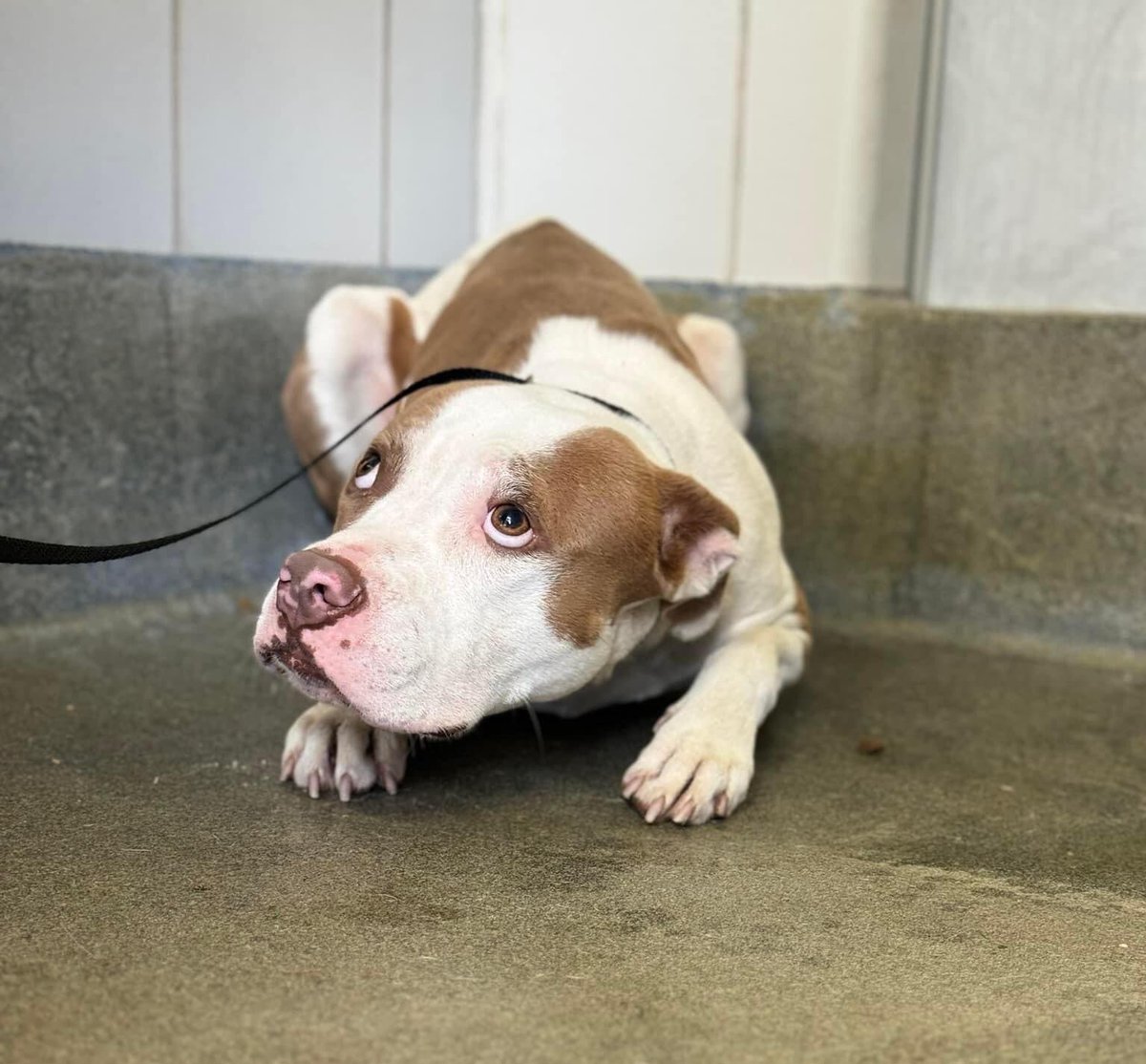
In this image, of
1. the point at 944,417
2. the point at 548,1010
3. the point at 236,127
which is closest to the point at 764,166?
the point at 944,417

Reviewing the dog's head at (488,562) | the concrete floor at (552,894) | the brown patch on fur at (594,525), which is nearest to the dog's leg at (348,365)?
the concrete floor at (552,894)

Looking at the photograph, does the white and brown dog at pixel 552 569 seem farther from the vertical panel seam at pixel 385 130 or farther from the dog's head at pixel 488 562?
the vertical panel seam at pixel 385 130

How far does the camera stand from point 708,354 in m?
2.98

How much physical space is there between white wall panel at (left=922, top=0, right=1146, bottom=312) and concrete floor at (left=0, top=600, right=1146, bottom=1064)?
982 mm

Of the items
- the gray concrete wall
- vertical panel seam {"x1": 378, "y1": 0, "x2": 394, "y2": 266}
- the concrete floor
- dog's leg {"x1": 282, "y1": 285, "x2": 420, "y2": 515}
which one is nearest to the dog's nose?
the concrete floor

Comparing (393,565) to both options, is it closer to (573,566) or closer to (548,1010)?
(573,566)

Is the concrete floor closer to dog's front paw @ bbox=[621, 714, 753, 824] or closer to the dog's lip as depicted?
dog's front paw @ bbox=[621, 714, 753, 824]

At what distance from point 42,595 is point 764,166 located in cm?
188

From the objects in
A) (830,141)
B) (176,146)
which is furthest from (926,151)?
(176,146)

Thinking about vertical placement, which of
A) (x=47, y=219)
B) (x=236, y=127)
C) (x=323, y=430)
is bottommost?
(x=323, y=430)

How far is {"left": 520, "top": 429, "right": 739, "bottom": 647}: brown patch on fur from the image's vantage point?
69.2 inches

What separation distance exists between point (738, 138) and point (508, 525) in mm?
1826

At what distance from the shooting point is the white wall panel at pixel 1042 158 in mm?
2713

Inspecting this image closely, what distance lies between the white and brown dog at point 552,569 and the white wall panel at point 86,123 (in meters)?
0.73
